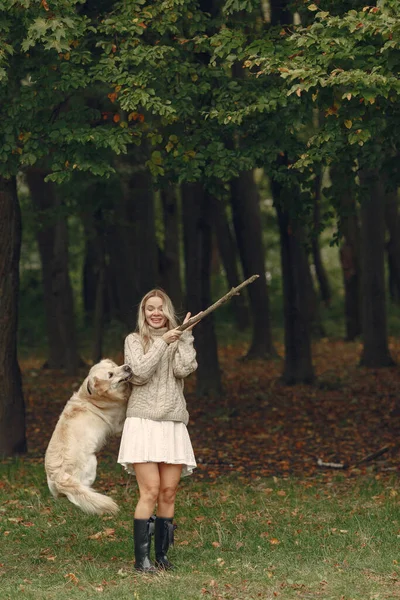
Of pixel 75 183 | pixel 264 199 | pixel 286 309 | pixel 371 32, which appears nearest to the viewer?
pixel 371 32

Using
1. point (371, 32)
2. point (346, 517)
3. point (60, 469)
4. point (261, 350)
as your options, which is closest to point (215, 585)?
point (60, 469)

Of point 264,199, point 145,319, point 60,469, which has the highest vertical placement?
point 264,199

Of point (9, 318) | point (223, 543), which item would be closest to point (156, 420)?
point (223, 543)

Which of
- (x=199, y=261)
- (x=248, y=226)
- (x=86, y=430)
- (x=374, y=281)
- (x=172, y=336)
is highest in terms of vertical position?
(x=248, y=226)

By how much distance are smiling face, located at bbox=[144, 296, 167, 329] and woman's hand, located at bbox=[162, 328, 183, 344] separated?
0.82 feet

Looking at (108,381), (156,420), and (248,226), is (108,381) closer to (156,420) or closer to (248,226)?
(156,420)

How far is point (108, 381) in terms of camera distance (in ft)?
24.1

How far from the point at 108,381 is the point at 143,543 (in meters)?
1.19

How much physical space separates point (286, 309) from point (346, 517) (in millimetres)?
8488

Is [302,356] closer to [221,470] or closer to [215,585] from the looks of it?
[221,470]

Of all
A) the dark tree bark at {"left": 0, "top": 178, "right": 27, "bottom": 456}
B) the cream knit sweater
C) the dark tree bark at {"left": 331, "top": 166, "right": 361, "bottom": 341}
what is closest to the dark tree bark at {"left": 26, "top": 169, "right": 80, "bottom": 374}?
the dark tree bark at {"left": 331, "top": 166, "right": 361, "bottom": 341}

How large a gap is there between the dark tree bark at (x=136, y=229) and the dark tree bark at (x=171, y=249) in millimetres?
354

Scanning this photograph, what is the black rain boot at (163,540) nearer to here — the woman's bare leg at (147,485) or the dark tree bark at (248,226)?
the woman's bare leg at (147,485)

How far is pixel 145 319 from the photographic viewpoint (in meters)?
7.51
